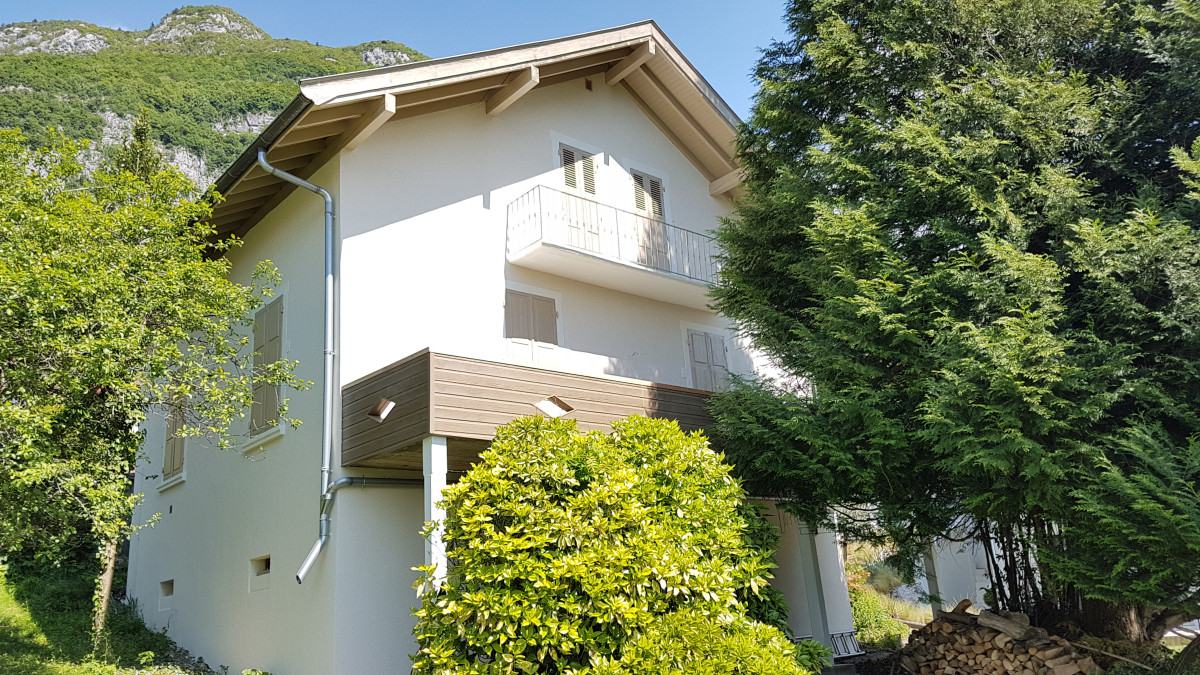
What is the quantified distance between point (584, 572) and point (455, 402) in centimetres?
251

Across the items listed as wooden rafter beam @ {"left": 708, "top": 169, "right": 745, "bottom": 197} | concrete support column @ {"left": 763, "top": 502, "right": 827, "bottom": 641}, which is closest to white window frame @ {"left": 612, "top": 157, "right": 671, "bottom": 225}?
wooden rafter beam @ {"left": 708, "top": 169, "right": 745, "bottom": 197}

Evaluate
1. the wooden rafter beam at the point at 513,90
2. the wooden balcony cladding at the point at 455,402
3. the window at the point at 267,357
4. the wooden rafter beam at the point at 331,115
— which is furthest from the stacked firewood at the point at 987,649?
the wooden rafter beam at the point at 331,115

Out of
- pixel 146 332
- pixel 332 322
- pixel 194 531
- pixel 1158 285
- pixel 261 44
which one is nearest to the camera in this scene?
pixel 1158 285

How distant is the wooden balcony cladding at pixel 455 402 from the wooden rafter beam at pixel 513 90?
15.3 ft

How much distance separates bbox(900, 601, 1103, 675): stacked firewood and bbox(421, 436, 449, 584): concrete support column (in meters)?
5.95

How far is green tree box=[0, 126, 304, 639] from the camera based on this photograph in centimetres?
736

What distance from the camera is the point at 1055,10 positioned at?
349 inches

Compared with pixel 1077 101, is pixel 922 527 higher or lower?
lower

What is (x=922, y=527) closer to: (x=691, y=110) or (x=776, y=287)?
(x=776, y=287)

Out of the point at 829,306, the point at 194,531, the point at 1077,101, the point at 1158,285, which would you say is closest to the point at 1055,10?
the point at 1077,101

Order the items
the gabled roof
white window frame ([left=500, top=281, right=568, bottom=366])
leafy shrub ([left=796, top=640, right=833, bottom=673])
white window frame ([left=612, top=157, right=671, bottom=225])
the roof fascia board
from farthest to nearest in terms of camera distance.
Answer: white window frame ([left=612, top=157, right=671, bottom=225]), white window frame ([left=500, top=281, right=568, bottom=366]), the gabled roof, the roof fascia board, leafy shrub ([left=796, top=640, right=833, bottom=673])

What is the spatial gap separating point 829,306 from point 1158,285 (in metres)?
2.97

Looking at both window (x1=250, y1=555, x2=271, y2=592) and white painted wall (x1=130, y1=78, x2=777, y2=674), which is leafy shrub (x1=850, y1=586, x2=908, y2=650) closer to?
white painted wall (x1=130, y1=78, x2=777, y2=674)

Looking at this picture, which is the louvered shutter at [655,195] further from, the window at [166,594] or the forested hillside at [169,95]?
the forested hillside at [169,95]
